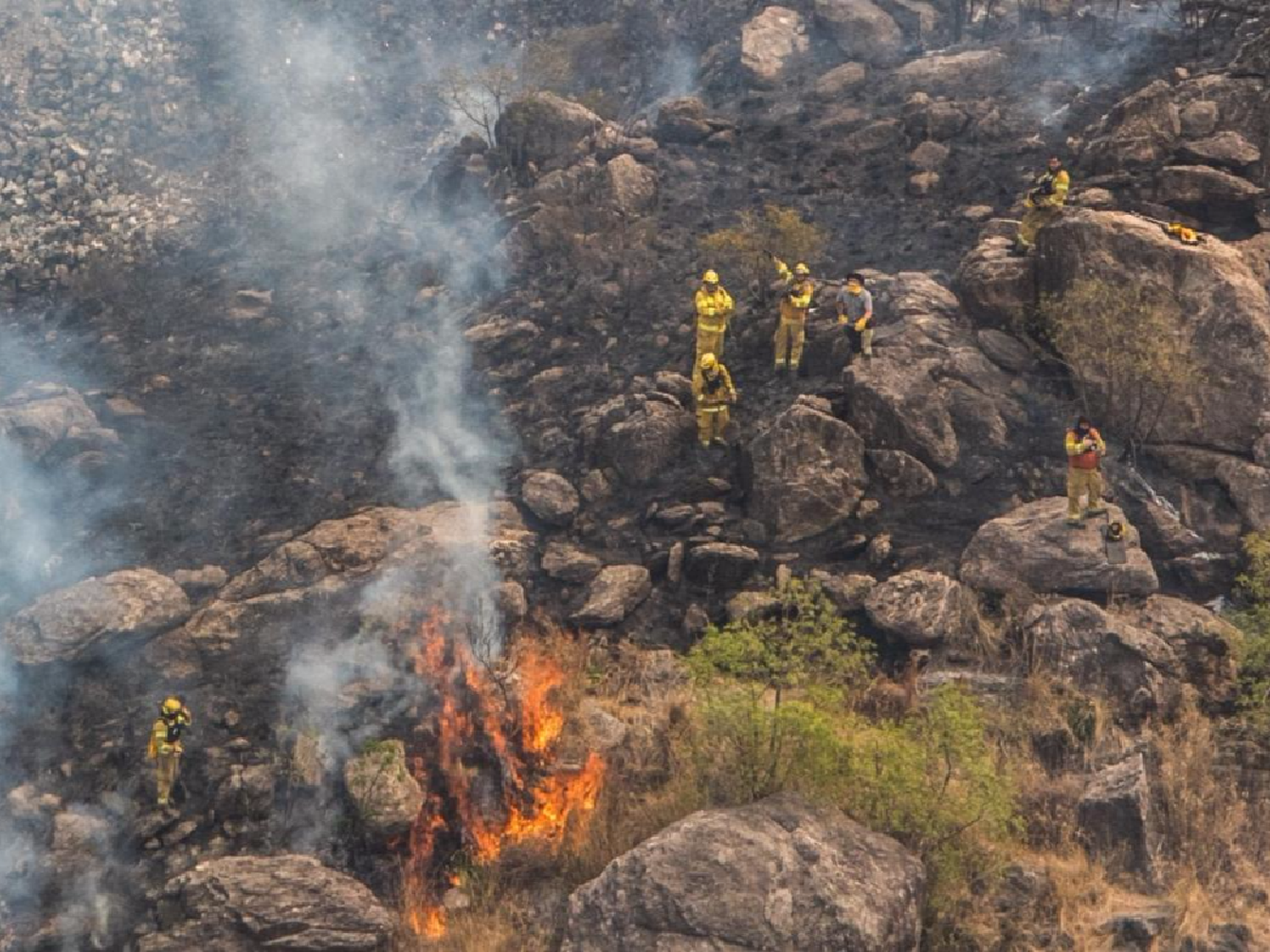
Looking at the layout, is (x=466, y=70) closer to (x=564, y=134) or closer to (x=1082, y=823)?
(x=564, y=134)

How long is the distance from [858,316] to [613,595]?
6270mm

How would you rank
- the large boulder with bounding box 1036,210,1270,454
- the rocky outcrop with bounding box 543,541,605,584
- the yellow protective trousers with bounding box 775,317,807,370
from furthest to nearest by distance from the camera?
1. the yellow protective trousers with bounding box 775,317,807,370
2. the rocky outcrop with bounding box 543,541,605,584
3. the large boulder with bounding box 1036,210,1270,454

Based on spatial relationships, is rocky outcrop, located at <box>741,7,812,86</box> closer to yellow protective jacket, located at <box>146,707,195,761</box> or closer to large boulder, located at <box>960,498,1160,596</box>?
large boulder, located at <box>960,498,1160,596</box>

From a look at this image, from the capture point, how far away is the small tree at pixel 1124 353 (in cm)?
1631

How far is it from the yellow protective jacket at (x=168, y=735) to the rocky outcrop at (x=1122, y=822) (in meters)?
10.4

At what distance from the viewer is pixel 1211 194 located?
1936 cm

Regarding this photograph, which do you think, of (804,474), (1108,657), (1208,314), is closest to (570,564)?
(804,474)

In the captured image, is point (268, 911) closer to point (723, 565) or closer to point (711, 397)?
point (723, 565)

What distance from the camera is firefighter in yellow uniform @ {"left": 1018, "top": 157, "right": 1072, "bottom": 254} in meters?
18.7

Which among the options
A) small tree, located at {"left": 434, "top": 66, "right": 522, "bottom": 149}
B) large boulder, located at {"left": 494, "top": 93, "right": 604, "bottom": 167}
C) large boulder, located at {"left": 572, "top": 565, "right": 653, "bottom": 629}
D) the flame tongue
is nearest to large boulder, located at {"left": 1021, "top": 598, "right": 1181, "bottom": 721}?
large boulder, located at {"left": 572, "top": 565, "right": 653, "bottom": 629}

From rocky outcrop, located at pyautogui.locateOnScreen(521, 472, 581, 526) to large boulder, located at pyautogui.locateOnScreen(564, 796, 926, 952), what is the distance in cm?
745

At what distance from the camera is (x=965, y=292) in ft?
62.8

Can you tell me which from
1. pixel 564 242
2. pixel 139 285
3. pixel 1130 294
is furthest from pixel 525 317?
pixel 1130 294

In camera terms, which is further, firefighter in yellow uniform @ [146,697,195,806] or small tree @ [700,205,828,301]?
small tree @ [700,205,828,301]
